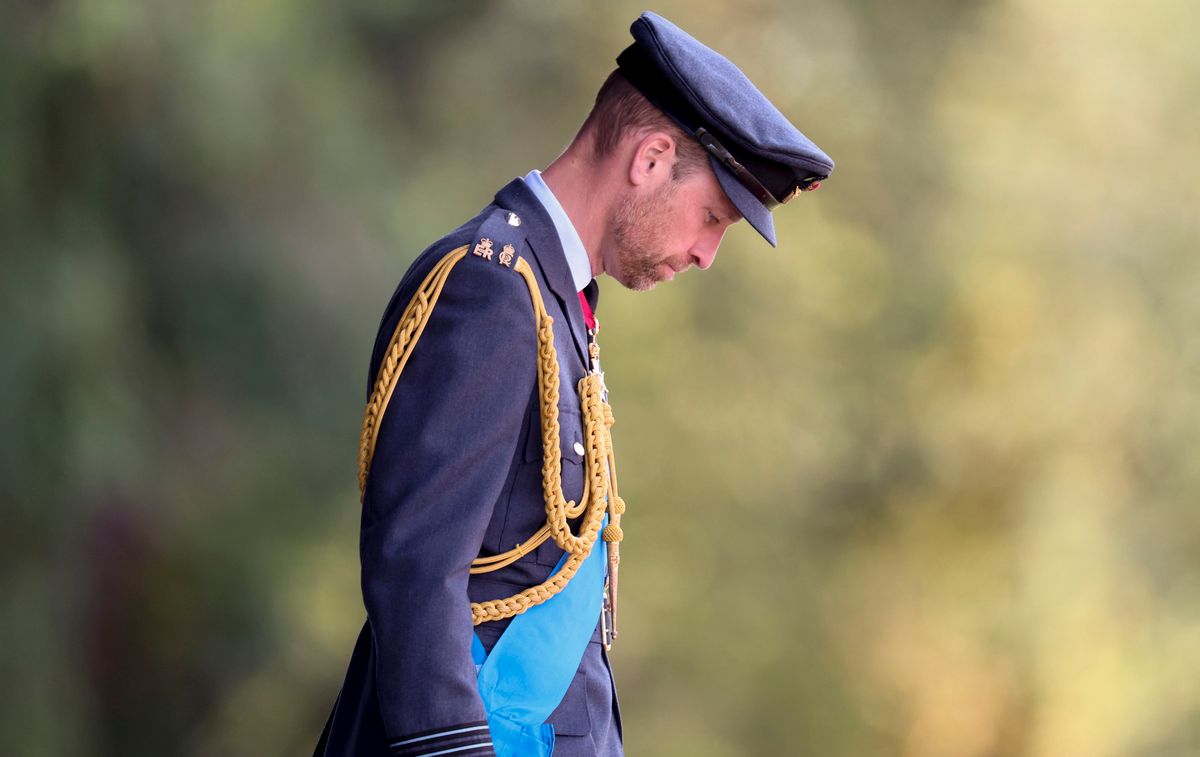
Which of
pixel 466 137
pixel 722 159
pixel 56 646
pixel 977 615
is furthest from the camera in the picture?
pixel 977 615

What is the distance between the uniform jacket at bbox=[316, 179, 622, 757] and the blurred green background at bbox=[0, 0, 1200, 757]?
1497mm

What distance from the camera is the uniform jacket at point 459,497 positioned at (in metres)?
1.20

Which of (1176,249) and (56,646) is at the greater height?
(1176,249)

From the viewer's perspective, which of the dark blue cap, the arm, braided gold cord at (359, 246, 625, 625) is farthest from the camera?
the dark blue cap

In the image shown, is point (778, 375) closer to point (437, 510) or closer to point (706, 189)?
point (706, 189)

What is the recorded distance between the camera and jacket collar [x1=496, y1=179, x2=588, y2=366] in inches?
54.9

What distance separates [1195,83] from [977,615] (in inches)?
55.0

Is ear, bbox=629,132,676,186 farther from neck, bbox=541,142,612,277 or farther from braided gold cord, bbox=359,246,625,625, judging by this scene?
braided gold cord, bbox=359,246,625,625

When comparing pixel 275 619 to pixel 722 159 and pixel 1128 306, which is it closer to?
pixel 722 159

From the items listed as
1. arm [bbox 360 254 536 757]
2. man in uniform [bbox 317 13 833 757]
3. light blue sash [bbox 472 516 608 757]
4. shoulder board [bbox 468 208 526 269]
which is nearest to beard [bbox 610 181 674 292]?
man in uniform [bbox 317 13 833 757]

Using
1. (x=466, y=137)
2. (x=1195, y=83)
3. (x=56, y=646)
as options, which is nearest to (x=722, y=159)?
(x=466, y=137)

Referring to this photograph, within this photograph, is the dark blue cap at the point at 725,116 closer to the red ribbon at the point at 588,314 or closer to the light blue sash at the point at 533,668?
the red ribbon at the point at 588,314

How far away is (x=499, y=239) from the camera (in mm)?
1364

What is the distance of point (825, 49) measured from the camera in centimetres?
311
